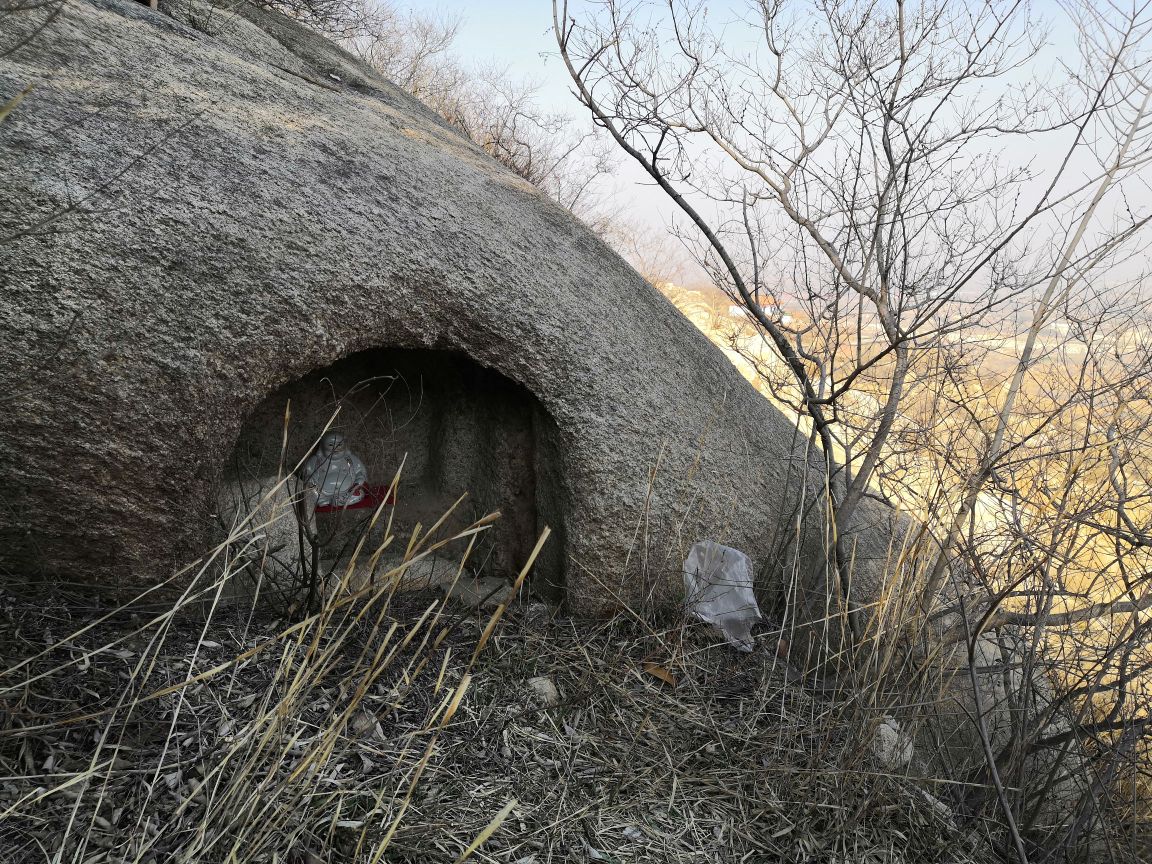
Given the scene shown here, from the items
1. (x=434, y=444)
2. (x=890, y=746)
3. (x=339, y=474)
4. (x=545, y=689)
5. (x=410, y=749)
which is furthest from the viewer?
(x=434, y=444)

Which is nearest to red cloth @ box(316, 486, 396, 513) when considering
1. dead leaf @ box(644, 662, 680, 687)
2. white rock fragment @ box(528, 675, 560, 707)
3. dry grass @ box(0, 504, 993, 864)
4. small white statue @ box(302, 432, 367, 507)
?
small white statue @ box(302, 432, 367, 507)

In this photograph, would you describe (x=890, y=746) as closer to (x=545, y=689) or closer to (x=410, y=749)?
(x=545, y=689)

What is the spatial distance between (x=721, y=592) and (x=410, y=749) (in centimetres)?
137

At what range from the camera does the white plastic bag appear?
298cm

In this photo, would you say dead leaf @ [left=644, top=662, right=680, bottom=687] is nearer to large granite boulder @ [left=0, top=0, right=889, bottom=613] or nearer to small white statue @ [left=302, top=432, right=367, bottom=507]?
large granite boulder @ [left=0, top=0, right=889, bottom=613]

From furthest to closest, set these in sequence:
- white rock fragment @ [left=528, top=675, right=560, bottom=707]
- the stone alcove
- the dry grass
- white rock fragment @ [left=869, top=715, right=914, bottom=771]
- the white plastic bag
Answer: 1. the white plastic bag
2. the stone alcove
3. white rock fragment @ [left=528, top=675, right=560, bottom=707]
4. white rock fragment @ [left=869, top=715, right=914, bottom=771]
5. the dry grass

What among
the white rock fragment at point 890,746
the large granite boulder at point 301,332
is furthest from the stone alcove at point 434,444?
the white rock fragment at point 890,746

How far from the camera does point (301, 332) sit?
2330 millimetres

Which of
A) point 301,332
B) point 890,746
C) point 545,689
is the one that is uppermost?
point 890,746

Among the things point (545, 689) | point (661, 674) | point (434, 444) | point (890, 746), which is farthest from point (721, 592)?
point (434, 444)

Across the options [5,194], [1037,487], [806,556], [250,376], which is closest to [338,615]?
[250,376]

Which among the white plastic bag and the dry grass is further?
the white plastic bag

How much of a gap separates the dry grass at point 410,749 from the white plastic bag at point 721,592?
17cm

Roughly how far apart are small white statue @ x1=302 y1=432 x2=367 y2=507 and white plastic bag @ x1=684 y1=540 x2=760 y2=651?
1.24m
